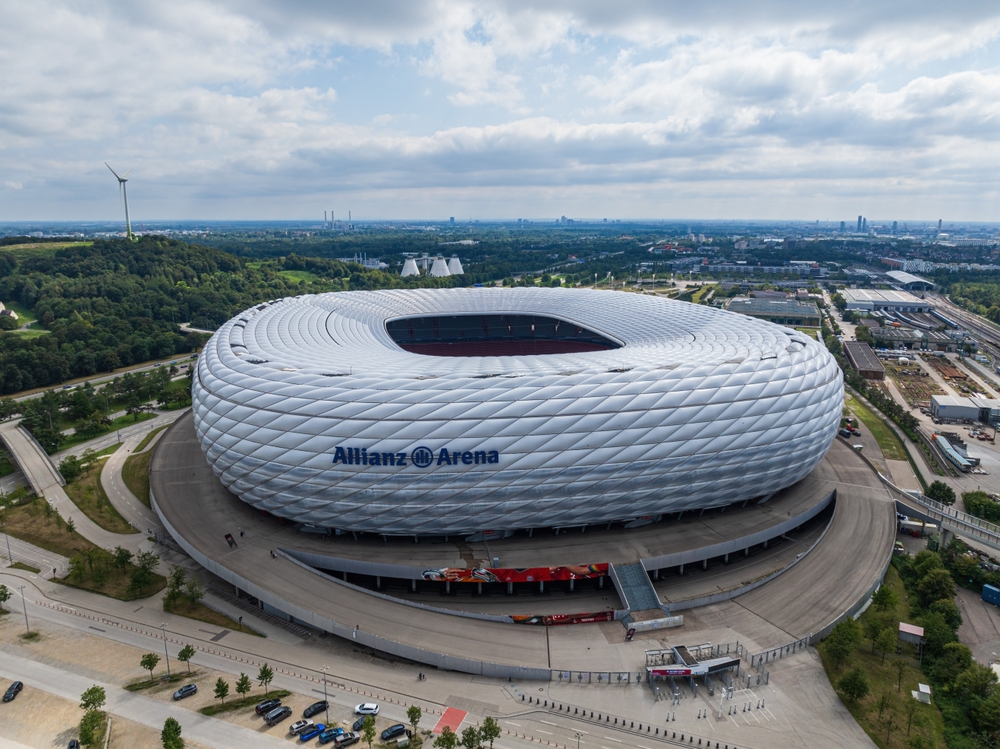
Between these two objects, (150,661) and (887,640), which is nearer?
(150,661)

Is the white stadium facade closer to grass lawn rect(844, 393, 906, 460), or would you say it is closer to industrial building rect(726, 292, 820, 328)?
grass lawn rect(844, 393, 906, 460)

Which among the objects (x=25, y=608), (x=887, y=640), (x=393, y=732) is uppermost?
(x=887, y=640)

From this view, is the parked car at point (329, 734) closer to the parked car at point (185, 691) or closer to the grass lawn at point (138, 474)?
the parked car at point (185, 691)

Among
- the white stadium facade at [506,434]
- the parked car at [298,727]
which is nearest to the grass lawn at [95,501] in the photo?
the white stadium facade at [506,434]

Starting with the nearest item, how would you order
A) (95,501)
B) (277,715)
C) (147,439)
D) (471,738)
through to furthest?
(471,738)
(277,715)
(95,501)
(147,439)

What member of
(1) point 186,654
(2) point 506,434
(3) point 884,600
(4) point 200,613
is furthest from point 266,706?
(3) point 884,600

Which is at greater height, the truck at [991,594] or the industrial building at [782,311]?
the industrial building at [782,311]

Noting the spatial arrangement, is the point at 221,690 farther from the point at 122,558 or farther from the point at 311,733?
the point at 122,558

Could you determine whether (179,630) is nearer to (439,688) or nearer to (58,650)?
(58,650)
